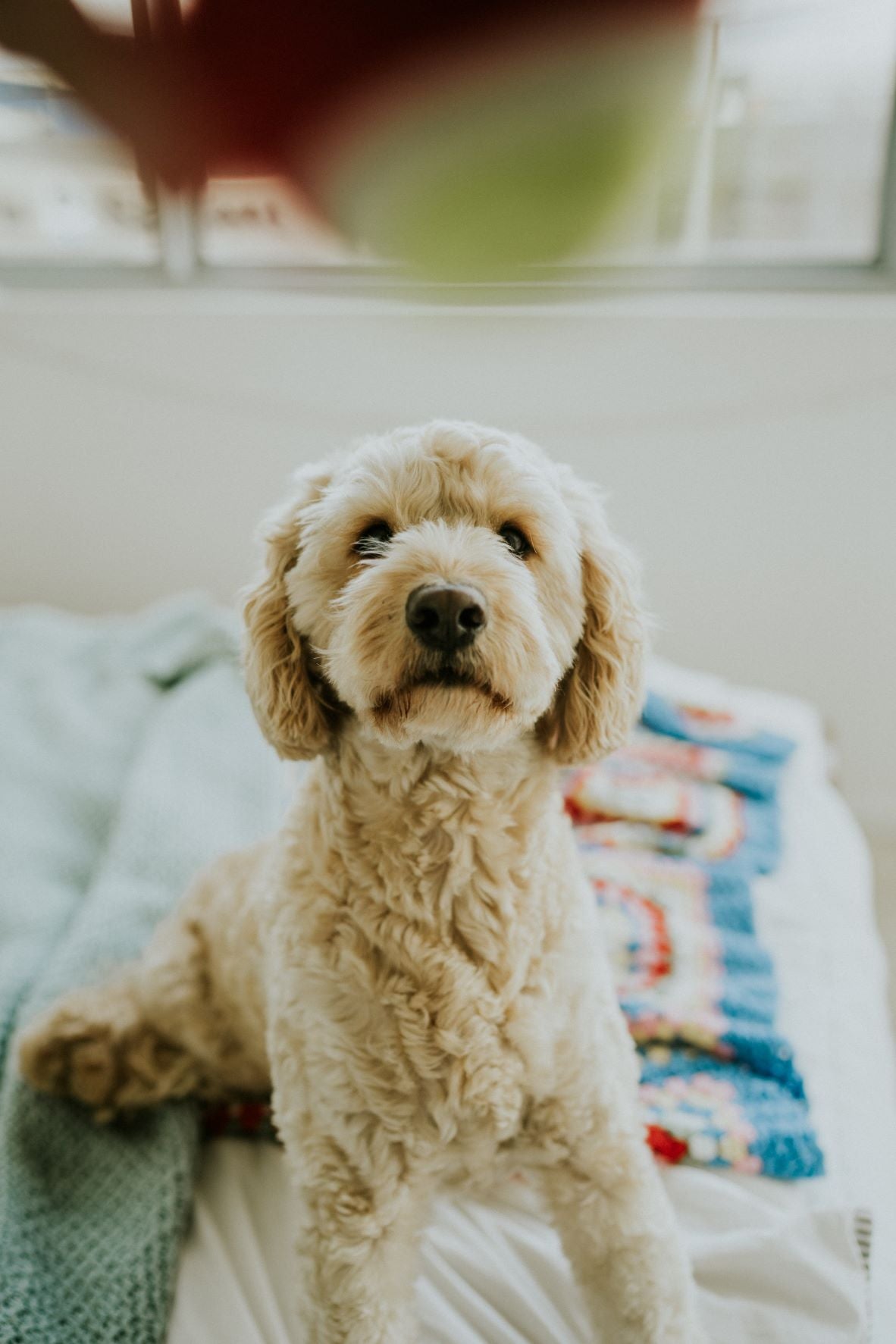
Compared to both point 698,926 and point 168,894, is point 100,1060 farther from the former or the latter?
point 698,926

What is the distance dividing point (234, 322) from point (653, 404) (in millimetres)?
912

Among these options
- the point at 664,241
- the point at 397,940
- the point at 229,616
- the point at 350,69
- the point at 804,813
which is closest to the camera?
the point at 350,69

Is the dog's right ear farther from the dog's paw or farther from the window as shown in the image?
the window

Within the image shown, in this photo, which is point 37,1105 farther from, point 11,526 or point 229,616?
point 11,526

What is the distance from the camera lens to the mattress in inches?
35.5

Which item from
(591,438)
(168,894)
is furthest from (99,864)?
(591,438)

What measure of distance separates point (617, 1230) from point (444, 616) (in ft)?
1.76

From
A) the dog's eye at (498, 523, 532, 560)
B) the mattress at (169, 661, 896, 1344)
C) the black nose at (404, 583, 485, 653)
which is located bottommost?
the mattress at (169, 661, 896, 1344)

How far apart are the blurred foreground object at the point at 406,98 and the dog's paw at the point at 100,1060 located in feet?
3.56

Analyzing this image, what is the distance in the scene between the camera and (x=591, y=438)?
223 centimetres

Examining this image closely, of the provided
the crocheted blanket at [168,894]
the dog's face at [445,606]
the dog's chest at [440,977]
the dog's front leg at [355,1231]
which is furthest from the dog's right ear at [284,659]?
the crocheted blanket at [168,894]

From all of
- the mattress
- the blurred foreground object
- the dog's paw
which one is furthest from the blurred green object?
the dog's paw

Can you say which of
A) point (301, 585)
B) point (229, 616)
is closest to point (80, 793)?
point (229, 616)

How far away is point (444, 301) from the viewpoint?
204 mm
